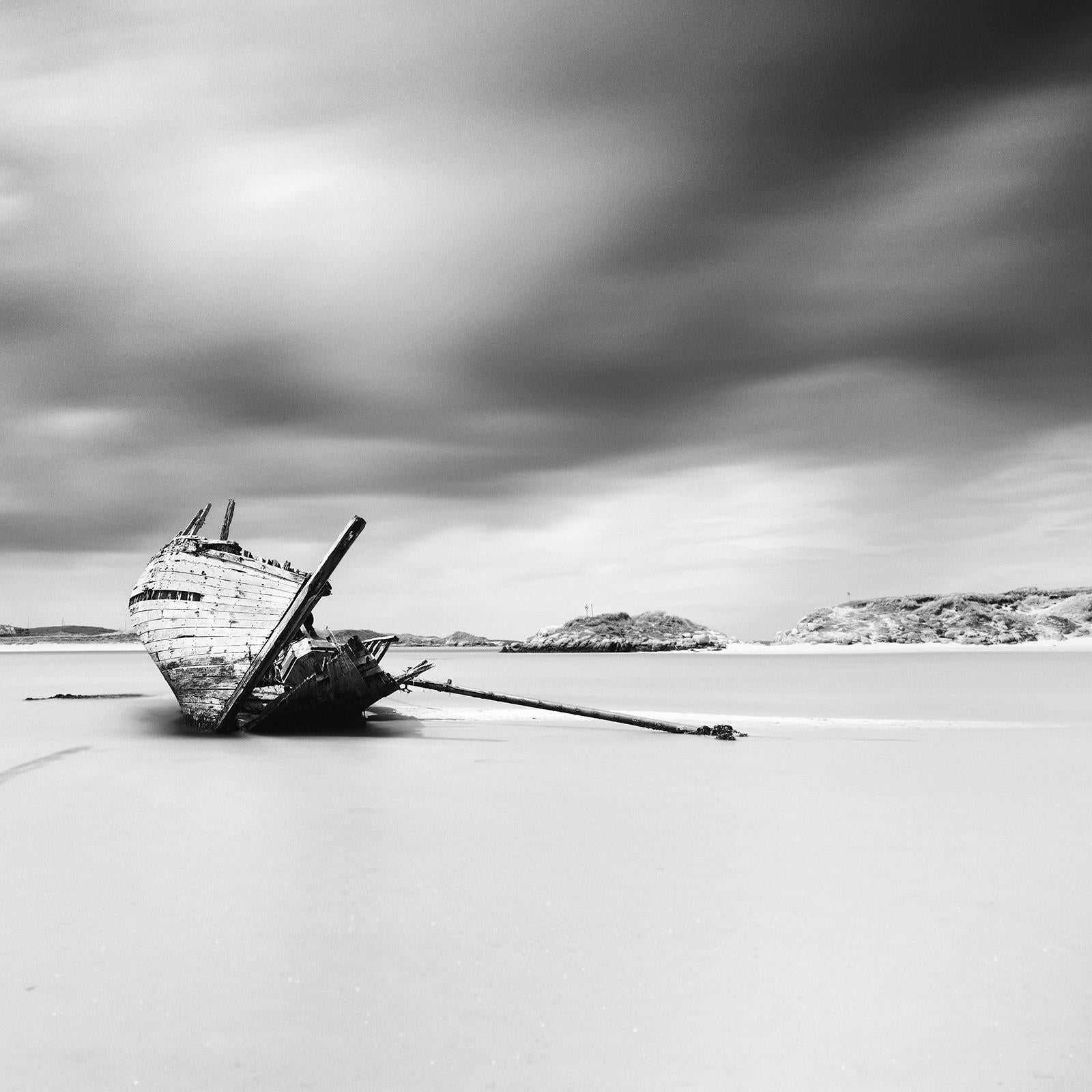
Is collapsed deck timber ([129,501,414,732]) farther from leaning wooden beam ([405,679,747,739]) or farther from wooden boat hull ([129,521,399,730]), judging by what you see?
leaning wooden beam ([405,679,747,739])

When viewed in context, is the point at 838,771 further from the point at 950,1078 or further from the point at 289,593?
the point at 289,593

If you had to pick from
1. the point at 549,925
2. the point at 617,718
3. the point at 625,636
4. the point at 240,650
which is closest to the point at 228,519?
the point at 240,650

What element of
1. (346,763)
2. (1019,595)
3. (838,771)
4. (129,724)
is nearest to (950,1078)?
(838,771)

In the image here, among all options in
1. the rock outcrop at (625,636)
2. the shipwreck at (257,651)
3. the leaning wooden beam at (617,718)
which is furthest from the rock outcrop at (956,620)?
the shipwreck at (257,651)

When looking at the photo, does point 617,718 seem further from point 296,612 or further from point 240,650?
point 240,650

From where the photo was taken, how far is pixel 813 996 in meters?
4.44

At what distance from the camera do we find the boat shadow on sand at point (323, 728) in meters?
17.2

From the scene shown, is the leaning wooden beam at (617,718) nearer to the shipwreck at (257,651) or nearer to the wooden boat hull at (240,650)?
the shipwreck at (257,651)

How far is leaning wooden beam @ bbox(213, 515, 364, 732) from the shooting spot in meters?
16.2

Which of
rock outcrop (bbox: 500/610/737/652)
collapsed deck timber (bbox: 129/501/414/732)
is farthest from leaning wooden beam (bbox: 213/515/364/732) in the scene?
rock outcrop (bbox: 500/610/737/652)

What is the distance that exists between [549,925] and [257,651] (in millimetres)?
12719

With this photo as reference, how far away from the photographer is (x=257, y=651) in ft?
54.8

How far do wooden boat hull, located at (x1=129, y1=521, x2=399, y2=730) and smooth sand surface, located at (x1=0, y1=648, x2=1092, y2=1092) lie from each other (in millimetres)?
3424

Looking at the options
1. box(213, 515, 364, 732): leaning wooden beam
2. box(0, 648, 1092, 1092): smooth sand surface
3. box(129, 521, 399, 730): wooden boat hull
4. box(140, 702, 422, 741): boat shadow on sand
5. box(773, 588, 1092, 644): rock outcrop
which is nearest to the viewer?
box(0, 648, 1092, 1092): smooth sand surface
